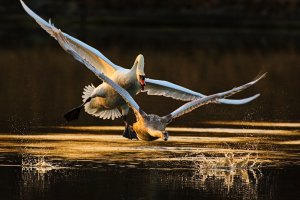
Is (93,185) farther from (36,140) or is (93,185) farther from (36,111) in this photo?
(36,111)

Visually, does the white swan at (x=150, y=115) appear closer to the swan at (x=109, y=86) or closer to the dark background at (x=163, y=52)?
the swan at (x=109, y=86)

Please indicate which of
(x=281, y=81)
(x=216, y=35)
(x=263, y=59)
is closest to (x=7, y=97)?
(x=281, y=81)

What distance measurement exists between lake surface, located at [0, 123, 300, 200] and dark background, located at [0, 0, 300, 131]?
63.8 inches

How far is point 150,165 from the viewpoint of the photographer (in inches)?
679

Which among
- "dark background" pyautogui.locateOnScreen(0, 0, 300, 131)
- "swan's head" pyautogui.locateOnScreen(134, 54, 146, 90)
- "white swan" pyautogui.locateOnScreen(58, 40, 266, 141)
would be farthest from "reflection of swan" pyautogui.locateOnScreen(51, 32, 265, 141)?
"dark background" pyautogui.locateOnScreen(0, 0, 300, 131)

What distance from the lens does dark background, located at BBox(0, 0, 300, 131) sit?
82.5 feet

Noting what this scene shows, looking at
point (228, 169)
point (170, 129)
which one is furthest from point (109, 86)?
point (170, 129)

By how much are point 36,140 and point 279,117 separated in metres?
5.72

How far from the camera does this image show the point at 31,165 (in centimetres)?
1734

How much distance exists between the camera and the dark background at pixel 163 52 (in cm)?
2516

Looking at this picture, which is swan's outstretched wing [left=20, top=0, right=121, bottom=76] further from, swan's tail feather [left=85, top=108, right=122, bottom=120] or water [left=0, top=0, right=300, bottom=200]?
water [left=0, top=0, right=300, bottom=200]

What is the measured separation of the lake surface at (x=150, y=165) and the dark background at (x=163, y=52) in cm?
162

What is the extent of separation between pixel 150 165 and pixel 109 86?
115 centimetres

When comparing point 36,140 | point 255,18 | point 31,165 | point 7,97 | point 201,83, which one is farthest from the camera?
point 255,18
